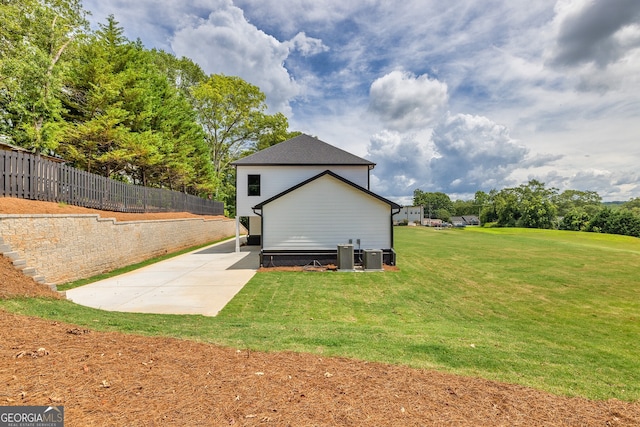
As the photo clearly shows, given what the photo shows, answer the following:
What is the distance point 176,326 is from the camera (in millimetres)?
5500

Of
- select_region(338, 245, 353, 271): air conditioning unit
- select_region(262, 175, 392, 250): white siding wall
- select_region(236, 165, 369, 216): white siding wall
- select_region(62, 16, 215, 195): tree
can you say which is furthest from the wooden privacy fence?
select_region(338, 245, 353, 271): air conditioning unit

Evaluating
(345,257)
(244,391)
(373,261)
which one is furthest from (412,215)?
(244,391)

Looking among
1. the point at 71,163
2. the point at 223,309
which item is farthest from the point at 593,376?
the point at 71,163

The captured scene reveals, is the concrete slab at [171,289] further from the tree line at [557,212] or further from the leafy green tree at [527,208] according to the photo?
the leafy green tree at [527,208]

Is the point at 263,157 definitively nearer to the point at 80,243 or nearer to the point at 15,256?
the point at 80,243

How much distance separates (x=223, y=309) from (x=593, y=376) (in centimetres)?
748

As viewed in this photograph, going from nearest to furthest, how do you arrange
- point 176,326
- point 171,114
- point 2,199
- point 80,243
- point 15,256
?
point 176,326 → point 15,256 → point 2,199 → point 80,243 → point 171,114

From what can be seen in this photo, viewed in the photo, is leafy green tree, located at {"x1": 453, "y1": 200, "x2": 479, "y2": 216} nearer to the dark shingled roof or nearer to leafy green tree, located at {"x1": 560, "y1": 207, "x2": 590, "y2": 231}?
leafy green tree, located at {"x1": 560, "y1": 207, "x2": 590, "y2": 231}

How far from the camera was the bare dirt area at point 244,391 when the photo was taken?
2.51 m

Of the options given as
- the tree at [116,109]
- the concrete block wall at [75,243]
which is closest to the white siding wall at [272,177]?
the concrete block wall at [75,243]

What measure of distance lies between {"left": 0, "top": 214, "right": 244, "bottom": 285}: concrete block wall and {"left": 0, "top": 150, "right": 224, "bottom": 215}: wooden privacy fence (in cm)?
148

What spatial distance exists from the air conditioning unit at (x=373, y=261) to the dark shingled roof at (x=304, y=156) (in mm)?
6237

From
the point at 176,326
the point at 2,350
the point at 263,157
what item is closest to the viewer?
the point at 2,350

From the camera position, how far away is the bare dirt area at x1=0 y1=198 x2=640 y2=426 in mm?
2514
